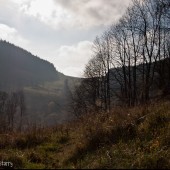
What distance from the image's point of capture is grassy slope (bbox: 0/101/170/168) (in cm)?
802

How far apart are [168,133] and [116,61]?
3878 cm

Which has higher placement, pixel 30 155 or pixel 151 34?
pixel 151 34

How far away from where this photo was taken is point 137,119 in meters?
12.2

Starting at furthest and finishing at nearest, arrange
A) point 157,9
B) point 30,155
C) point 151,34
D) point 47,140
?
point 151,34 → point 157,9 → point 47,140 → point 30,155

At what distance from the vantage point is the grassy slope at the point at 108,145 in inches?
316

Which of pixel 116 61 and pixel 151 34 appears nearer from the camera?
pixel 151 34

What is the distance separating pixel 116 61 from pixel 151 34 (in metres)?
9.77

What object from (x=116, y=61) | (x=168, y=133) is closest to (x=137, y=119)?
(x=168, y=133)

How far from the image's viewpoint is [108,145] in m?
9.87

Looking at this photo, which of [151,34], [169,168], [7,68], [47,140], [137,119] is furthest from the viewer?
[7,68]

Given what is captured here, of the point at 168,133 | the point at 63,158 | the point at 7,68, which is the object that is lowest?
the point at 63,158

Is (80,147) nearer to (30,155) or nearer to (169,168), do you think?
(30,155)

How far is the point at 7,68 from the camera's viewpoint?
197375 millimetres

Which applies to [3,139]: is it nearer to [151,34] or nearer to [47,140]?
[47,140]
